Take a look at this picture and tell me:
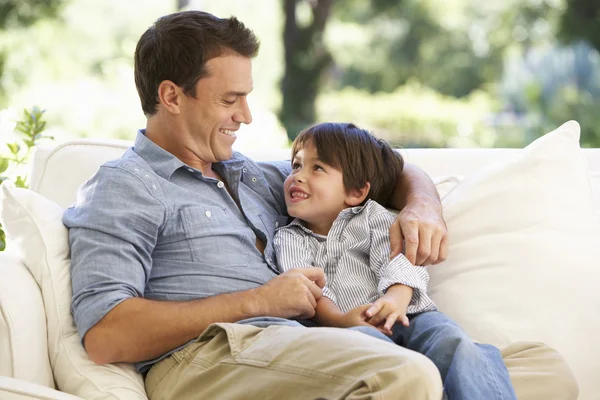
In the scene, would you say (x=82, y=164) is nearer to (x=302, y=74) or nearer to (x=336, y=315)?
(x=336, y=315)

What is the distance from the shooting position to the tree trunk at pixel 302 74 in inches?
396

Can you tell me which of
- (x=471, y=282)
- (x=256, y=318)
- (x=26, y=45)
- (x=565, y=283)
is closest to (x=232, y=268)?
(x=256, y=318)

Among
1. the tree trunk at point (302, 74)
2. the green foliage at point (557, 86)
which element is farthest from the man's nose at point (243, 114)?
the tree trunk at point (302, 74)

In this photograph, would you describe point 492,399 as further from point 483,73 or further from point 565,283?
point 483,73

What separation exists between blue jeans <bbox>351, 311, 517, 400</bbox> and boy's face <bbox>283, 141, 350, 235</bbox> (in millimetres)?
423

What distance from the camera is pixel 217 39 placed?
2.03 meters

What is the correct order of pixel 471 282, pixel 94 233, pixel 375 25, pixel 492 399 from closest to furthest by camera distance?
pixel 492 399 < pixel 94 233 < pixel 471 282 < pixel 375 25

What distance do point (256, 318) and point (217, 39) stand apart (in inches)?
28.6

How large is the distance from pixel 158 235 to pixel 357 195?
1.92 ft

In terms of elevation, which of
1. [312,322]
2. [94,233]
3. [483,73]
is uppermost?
[94,233]

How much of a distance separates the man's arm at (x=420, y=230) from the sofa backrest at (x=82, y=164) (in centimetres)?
33

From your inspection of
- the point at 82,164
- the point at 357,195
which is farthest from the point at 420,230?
the point at 82,164

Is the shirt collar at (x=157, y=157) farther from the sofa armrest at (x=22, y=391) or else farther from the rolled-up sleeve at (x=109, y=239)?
the sofa armrest at (x=22, y=391)

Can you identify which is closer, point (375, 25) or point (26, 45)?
point (26, 45)
